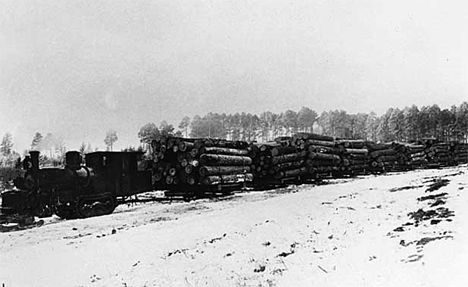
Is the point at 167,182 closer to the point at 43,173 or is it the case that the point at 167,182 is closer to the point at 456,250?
the point at 43,173

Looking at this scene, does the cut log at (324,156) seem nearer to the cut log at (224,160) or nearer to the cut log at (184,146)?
the cut log at (224,160)

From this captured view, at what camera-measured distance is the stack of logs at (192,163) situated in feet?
59.9

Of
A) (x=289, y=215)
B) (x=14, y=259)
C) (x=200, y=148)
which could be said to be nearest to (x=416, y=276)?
(x=289, y=215)

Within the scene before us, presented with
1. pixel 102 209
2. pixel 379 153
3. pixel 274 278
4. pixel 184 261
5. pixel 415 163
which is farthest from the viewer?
pixel 415 163

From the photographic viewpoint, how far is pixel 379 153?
33000mm

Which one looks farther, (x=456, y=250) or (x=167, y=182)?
(x=167, y=182)

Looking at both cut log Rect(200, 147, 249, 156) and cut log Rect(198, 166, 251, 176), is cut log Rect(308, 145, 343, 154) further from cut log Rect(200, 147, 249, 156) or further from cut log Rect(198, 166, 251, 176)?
cut log Rect(198, 166, 251, 176)

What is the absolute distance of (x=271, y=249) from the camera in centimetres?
710

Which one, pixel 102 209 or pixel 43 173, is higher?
pixel 43 173

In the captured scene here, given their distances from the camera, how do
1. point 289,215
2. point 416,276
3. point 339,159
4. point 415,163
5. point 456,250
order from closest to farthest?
point 416,276, point 456,250, point 289,215, point 339,159, point 415,163

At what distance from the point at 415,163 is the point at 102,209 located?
29218 millimetres

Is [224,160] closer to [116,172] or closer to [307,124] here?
[116,172]

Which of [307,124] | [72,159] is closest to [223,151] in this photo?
[72,159]

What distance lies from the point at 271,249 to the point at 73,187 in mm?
9376
